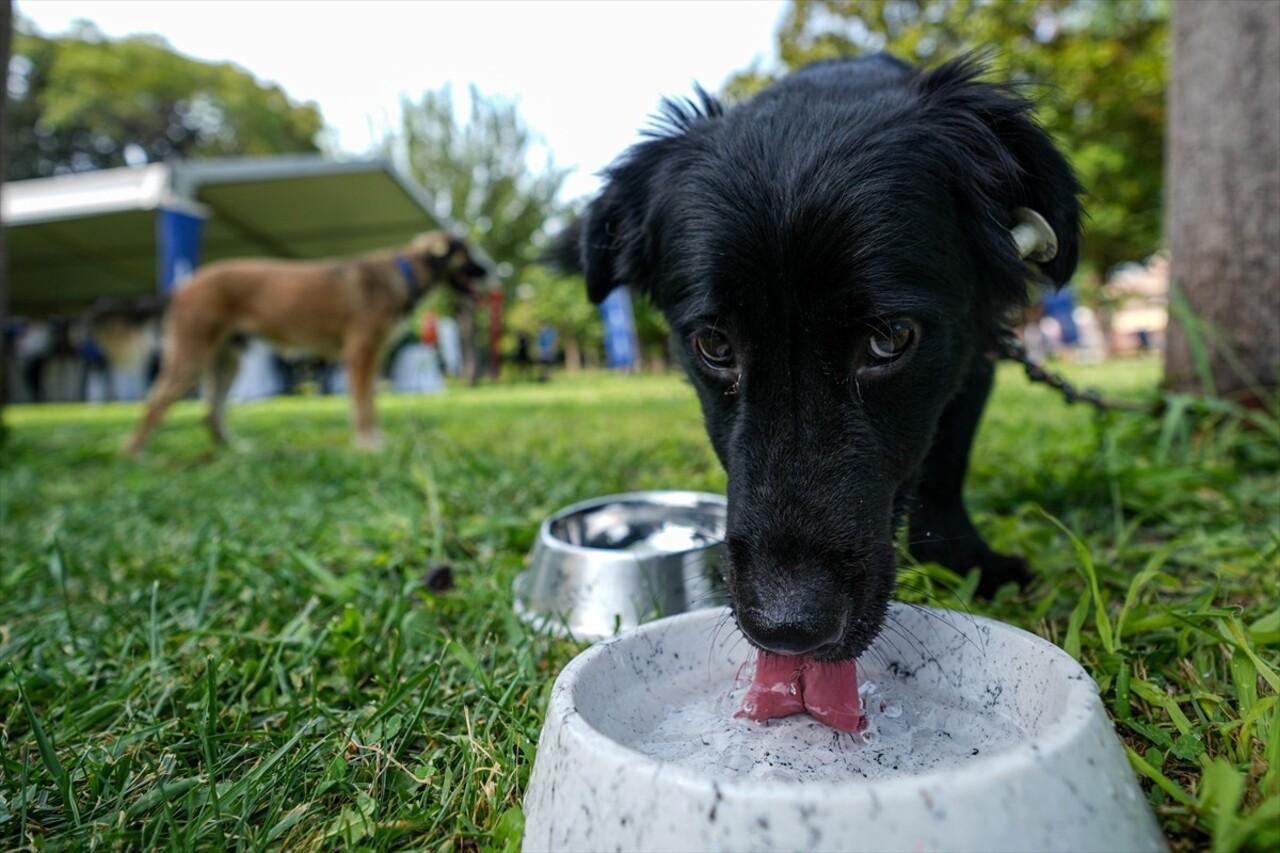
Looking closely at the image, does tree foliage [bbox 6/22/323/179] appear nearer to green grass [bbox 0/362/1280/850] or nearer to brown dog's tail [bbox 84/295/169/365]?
brown dog's tail [bbox 84/295/169/365]

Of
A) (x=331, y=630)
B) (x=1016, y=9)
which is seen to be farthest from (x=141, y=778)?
(x=1016, y=9)

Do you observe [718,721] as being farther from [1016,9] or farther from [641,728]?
[1016,9]

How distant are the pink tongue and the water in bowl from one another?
19mm

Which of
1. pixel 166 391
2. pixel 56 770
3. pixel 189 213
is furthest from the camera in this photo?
pixel 189 213

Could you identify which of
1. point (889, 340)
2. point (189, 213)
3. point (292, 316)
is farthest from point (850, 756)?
point (189, 213)

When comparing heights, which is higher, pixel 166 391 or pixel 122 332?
pixel 122 332

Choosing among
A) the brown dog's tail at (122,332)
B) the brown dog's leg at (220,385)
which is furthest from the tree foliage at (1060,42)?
the brown dog's tail at (122,332)

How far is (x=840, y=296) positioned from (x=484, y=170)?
36.3m

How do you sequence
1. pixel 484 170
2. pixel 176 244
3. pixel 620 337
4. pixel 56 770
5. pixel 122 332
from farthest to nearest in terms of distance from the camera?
pixel 484 170
pixel 620 337
pixel 122 332
pixel 176 244
pixel 56 770

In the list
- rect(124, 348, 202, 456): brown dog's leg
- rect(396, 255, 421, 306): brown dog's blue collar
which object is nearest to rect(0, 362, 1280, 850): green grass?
rect(124, 348, 202, 456): brown dog's leg

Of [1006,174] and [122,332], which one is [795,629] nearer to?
[1006,174]

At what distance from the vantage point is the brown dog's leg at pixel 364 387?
6.52 meters

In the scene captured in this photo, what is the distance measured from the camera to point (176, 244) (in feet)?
35.6

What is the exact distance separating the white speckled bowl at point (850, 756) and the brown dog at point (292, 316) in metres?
5.28
